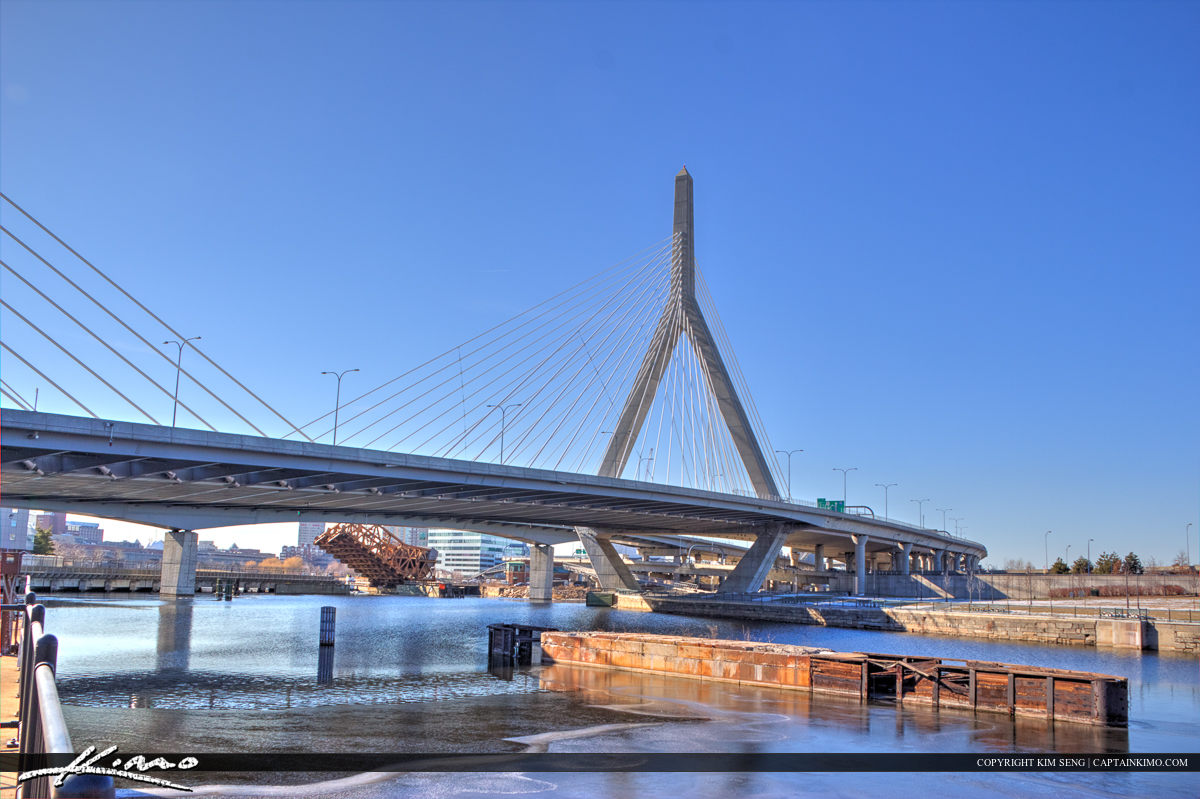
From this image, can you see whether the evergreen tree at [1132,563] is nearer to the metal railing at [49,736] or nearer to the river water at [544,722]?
the river water at [544,722]

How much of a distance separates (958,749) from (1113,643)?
43714 millimetres

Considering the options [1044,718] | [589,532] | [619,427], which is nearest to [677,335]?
[619,427]

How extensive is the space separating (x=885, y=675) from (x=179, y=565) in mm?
96167

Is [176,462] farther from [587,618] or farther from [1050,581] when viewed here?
[1050,581]

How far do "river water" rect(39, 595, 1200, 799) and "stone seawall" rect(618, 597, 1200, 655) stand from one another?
12338 millimetres

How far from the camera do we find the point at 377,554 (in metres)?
160

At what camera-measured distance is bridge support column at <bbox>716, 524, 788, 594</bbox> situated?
98.8 meters

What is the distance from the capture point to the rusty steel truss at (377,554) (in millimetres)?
154375

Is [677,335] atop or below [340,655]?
atop

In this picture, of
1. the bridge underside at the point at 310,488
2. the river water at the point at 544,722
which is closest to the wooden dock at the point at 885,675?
the river water at the point at 544,722

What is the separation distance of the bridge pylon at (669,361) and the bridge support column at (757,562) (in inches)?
417

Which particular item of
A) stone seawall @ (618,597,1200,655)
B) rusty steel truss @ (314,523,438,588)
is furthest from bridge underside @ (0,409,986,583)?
rusty steel truss @ (314,523,438,588)

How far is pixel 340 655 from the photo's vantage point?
140 ft

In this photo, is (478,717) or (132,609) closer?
(478,717)
